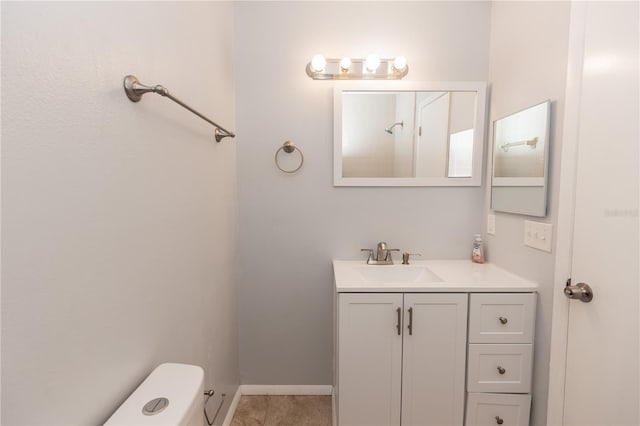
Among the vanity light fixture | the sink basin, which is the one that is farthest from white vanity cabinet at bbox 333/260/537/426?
the vanity light fixture

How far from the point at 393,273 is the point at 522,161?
0.86 m

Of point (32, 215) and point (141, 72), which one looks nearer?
point (32, 215)

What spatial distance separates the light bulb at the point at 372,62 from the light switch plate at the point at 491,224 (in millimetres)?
1062

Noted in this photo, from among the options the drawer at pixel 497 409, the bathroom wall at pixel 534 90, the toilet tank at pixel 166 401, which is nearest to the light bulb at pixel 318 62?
the bathroom wall at pixel 534 90

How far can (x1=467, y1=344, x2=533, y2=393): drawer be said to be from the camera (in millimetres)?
1382

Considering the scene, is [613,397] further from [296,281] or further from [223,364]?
[223,364]

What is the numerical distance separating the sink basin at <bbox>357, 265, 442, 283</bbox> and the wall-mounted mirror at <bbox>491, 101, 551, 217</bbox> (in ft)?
1.83

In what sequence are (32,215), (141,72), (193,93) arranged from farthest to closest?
(193,93) < (141,72) < (32,215)

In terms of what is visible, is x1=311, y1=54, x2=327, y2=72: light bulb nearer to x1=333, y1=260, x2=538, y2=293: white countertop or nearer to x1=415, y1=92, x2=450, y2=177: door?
x1=415, y1=92, x2=450, y2=177: door

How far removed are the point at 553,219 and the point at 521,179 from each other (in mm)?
270

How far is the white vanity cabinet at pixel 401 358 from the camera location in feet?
4.54

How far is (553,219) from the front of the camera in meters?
1.25

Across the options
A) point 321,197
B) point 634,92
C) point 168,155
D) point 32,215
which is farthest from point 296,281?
point 634,92

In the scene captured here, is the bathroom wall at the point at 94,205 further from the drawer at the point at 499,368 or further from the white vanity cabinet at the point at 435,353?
the drawer at the point at 499,368
